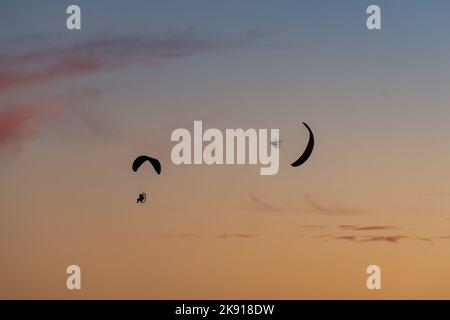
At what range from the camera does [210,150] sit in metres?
18.0

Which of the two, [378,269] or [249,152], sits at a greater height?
[249,152]

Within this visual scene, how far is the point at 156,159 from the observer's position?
1819 centimetres
